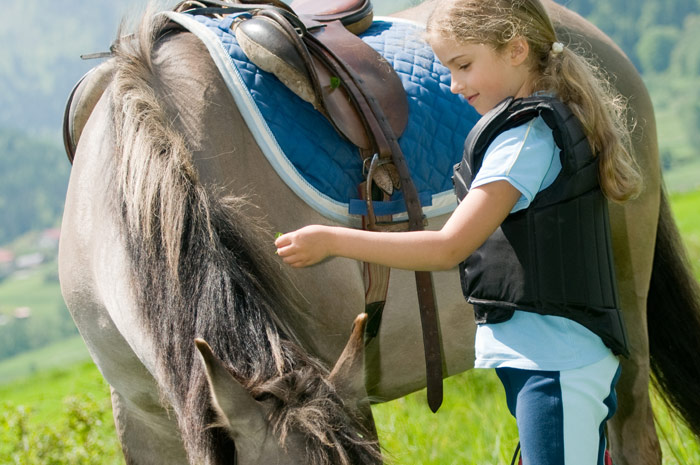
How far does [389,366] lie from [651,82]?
2626 inches

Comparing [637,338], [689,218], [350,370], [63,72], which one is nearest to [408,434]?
[637,338]

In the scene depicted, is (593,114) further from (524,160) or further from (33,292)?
(33,292)

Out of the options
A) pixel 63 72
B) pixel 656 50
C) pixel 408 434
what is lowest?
pixel 63 72

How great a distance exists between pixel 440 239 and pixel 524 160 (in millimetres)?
231

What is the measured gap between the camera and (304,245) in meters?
1.45

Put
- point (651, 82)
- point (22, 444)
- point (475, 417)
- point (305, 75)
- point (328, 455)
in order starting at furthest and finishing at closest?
point (651, 82) < point (475, 417) < point (22, 444) < point (305, 75) < point (328, 455)

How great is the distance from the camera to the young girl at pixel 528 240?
1.51 meters

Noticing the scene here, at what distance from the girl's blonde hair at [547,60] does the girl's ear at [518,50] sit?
12mm

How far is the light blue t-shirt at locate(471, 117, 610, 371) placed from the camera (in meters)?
1.52

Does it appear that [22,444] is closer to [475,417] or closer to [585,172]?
[475,417]

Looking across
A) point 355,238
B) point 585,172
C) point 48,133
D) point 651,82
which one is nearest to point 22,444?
point 355,238

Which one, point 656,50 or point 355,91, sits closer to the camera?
point 355,91

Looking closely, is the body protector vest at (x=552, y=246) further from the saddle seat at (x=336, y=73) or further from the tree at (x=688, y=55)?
the tree at (x=688, y=55)

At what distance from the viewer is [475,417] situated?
4.23 metres
